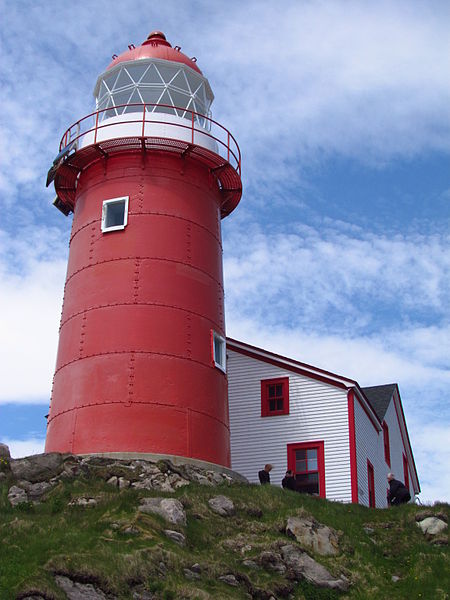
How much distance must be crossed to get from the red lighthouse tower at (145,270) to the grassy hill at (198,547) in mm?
2405

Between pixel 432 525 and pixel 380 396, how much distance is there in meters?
15.6

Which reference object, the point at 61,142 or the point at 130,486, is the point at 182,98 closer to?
the point at 61,142

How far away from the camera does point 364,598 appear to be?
1667cm

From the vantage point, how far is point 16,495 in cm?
1950

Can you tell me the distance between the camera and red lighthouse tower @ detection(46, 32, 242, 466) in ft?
72.9

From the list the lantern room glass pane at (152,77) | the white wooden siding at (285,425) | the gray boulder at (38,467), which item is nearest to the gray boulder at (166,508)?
the gray boulder at (38,467)

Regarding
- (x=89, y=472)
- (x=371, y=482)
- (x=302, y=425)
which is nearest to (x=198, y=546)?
(x=89, y=472)

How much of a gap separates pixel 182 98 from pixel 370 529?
1442 centimetres

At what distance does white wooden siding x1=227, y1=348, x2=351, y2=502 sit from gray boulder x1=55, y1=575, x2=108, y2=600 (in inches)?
509

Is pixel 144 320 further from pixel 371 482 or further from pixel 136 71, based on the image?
pixel 371 482

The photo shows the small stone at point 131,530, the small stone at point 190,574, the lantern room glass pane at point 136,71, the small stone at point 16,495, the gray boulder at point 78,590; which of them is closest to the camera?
the gray boulder at point 78,590

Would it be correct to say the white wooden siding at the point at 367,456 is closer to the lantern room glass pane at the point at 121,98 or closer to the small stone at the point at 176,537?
the small stone at the point at 176,537

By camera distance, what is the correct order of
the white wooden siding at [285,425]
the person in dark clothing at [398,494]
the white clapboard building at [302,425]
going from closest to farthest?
the person in dark clothing at [398,494] < the white clapboard building at [302,425] < the white wooden siding at [285,425]

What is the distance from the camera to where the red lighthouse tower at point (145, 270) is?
2223 cm
